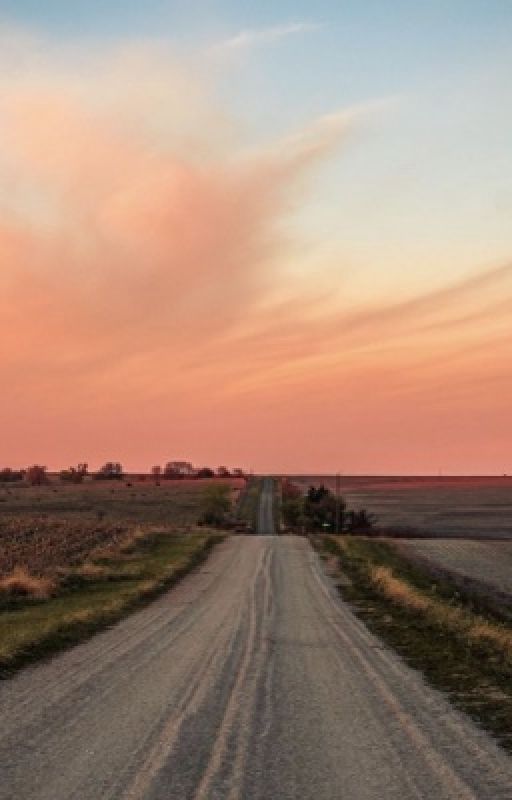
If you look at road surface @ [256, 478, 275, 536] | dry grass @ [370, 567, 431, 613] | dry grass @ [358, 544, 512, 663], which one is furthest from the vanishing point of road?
road surface @ [256, 478, 275, 536]

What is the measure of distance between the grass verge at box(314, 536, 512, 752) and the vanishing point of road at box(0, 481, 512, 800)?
53 cm

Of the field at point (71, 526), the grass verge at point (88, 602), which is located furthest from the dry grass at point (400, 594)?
the field at point (71, 526)

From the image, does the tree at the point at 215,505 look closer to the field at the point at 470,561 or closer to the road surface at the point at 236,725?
the field at the point at 470,561

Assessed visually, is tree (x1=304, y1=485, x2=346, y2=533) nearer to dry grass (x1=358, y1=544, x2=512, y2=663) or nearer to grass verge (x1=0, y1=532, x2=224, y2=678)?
grass verge (x1=0, y1=532, x2=224, y2=678)

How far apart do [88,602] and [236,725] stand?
1921cm

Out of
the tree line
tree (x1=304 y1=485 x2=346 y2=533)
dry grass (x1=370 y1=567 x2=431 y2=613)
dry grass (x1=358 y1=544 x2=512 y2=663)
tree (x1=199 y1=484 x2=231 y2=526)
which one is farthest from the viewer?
tree (x1=304 y1=485 x2=346 y2=533)

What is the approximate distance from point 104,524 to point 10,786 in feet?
246

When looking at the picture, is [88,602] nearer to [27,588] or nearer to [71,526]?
[27,588]

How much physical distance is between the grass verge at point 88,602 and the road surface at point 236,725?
0.91 meters

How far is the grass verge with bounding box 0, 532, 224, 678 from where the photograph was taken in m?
19.8

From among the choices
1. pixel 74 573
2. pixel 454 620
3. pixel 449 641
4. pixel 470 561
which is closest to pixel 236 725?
pixel 449 641

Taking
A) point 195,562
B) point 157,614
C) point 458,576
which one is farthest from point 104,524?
point 157,614

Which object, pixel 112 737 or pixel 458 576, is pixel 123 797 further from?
pixel 458 576

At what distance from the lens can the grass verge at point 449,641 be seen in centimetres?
1371
